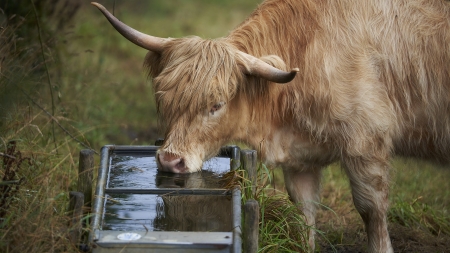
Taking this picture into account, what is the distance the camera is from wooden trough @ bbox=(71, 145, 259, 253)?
3350mm

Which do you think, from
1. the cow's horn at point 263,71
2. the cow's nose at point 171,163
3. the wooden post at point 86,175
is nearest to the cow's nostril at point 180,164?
the cow's nose at point 171,163

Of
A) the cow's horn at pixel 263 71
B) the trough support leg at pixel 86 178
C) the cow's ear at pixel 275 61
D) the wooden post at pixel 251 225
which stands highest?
the cow's ear at pixel 275 61

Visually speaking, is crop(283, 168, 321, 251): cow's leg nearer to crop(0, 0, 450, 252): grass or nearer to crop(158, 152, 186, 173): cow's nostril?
crop(0, 0, 450, 252): grass

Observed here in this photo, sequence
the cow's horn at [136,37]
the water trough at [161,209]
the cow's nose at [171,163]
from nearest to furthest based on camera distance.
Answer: the water trough at [161,209] < the cow's nose at [171,163] < the cow's horn at [136,37]

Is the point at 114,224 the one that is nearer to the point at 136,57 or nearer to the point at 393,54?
the point at 393,54

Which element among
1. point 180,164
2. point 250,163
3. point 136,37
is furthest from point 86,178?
point 136,37

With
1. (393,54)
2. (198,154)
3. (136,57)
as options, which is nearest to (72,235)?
(198,154)

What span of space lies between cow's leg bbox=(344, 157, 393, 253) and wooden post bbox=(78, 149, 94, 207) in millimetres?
1674

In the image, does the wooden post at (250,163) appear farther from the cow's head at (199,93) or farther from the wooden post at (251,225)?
the wooden post at (251,225)

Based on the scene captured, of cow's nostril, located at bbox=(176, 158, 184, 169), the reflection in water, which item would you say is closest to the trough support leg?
the reflection in water

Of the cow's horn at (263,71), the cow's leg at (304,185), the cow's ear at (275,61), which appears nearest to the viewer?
the cow's horn at (263,71)

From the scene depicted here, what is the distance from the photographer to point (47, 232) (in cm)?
361

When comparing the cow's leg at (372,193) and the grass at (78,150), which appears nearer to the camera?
the grass at (78,150)

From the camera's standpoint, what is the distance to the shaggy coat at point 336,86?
446cm
